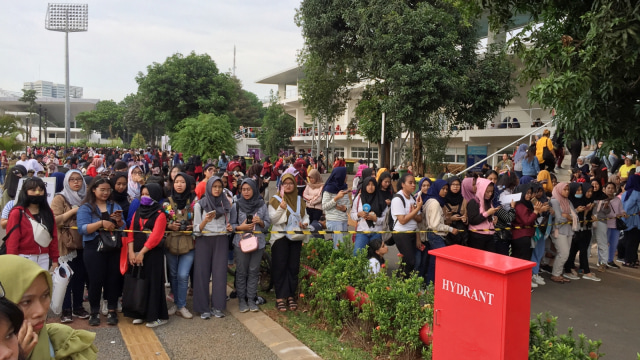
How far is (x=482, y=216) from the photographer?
6.76 meters

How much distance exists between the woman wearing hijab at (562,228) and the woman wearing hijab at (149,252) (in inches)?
242

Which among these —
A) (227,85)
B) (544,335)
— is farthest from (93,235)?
(227,85)

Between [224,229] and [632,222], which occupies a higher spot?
[224,229]

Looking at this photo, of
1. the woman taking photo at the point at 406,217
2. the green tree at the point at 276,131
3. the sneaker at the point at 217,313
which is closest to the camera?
the sneaker at the point at 217,313

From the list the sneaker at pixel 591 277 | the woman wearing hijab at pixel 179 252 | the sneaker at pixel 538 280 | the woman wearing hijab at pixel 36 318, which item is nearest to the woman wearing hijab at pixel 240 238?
the woman wearing hijab at pixel 179 252

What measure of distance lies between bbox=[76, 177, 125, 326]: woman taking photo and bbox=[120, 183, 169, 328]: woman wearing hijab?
0.20 meters

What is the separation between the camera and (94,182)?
5207mm

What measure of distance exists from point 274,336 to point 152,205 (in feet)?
6.78

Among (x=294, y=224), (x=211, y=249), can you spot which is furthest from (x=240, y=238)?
(x=294, y=224)

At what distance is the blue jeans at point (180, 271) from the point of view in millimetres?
5613

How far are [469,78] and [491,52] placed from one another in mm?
2127

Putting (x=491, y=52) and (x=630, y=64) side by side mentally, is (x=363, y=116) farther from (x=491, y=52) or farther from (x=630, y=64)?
(x=630, y=64)

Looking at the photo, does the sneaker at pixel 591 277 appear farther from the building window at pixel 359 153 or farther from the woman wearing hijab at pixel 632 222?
the building window at pixel 359 153

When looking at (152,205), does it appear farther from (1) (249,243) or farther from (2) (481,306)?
(2) (481,306)
